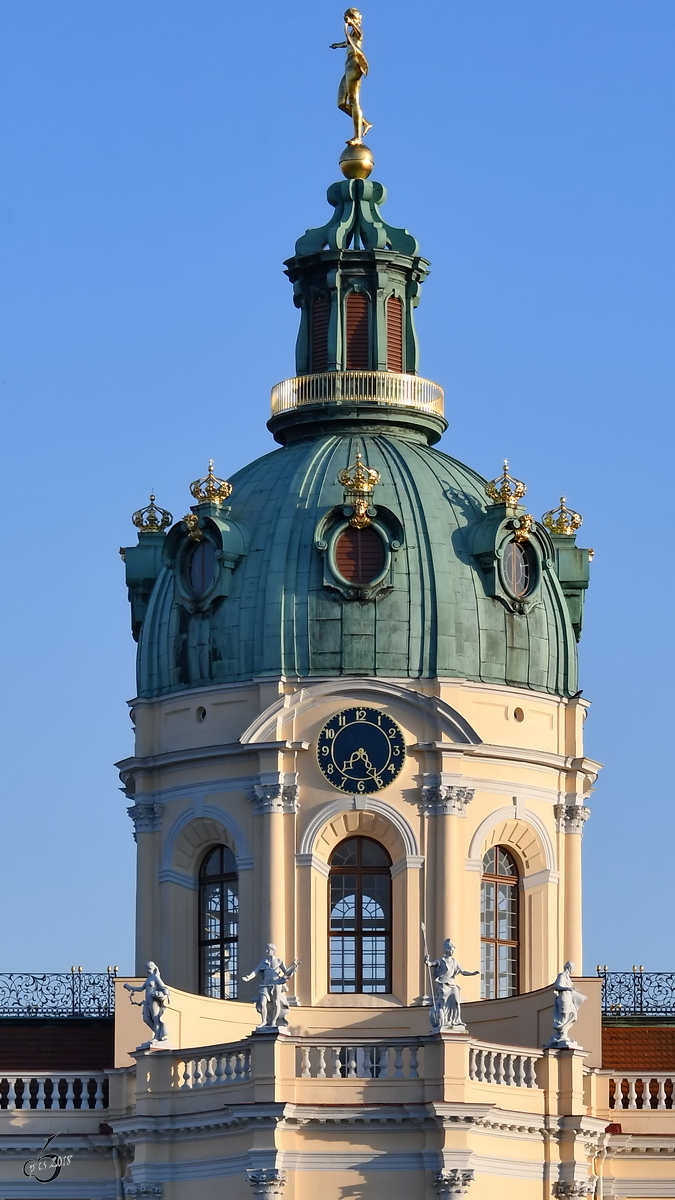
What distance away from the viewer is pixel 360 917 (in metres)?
69.2

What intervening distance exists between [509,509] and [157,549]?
25.6ft

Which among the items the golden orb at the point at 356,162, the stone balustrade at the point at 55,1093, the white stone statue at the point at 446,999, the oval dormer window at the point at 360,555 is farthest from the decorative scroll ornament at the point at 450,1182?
the golden orb at the point at 356,162

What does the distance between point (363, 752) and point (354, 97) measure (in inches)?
602

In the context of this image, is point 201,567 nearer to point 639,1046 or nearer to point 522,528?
point 522,528

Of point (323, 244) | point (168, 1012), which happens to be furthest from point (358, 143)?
point (168, 1012)

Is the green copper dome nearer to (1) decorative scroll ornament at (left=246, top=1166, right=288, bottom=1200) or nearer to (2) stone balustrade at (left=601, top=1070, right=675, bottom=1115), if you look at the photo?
(2) stone balustrade at (left=601, top=1070, right=675, bottom=1115)

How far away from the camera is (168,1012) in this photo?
218 ft

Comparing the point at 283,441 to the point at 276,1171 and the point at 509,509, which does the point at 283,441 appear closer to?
the point at 509,509

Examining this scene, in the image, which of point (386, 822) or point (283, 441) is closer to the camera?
point (386, 822)

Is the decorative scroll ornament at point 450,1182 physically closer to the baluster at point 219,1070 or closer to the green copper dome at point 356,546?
the baluster at point 219,1070

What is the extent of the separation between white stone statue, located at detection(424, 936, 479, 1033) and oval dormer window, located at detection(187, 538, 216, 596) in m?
10.5

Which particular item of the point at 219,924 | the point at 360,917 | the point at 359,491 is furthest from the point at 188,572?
the point at 360,917

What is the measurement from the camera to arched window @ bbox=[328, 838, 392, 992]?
68.9 m

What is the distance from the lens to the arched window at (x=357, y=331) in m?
73.9
